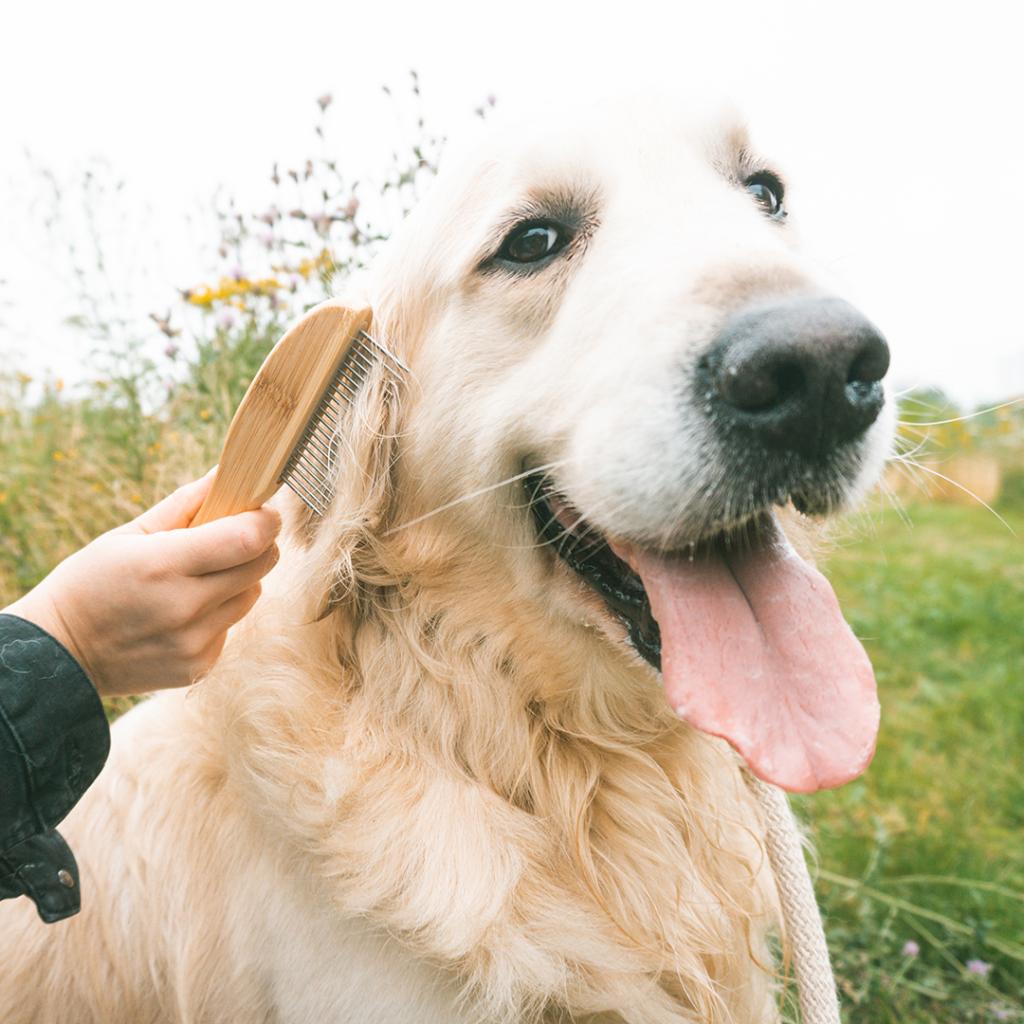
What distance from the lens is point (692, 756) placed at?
2.13 meters

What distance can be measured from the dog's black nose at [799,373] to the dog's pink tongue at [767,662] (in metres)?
0.29

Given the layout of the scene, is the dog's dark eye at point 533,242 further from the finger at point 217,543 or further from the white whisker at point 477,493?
the finger at point 217,543

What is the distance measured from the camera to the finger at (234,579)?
1.74 metres

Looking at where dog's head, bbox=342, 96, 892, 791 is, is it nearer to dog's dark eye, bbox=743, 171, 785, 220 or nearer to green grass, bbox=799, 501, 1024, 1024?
dog's dark eye, bbox=743, 171, 785, 220

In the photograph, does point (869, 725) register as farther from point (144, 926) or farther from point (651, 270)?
point (144, 926)

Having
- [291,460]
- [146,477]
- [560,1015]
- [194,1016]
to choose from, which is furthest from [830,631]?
[146,477]

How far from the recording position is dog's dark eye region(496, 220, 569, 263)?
2.05 meters

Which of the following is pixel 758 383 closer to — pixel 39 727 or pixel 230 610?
pixel 230 610

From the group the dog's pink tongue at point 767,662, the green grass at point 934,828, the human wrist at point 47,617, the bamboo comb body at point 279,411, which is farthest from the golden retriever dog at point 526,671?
the green grass at point 934,828

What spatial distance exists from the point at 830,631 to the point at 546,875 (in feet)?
2.57

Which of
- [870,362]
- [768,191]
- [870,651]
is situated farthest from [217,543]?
[870,651]

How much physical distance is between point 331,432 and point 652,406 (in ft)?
2.72

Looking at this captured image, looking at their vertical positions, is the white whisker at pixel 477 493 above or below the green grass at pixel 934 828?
above

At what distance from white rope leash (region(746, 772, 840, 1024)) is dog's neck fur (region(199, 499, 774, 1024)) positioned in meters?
0.08
